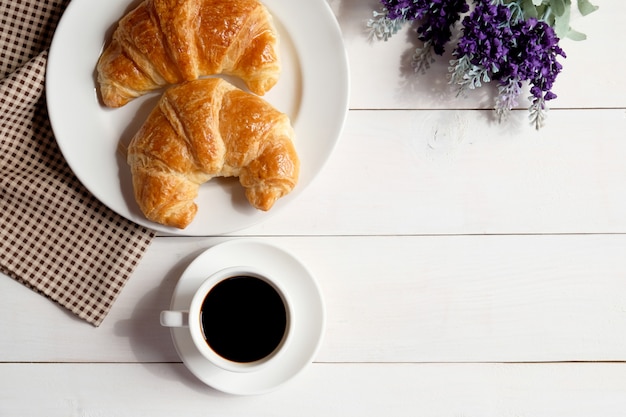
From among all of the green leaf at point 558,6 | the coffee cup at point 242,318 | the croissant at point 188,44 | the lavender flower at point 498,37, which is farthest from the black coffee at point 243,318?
the green leaf at point 558,6

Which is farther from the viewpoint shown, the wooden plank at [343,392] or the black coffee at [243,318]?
the wooden plank at [343,392]

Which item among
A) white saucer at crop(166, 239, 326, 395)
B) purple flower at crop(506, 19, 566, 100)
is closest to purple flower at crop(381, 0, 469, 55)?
purple flower at crop(506, 19, 566, 100)

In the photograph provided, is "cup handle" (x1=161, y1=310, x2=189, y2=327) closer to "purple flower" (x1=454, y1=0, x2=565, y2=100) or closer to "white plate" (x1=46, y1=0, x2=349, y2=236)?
"white plate" (x1=46, y1=0, x2=349, y2=236)

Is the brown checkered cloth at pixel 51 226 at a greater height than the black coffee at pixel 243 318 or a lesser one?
greater

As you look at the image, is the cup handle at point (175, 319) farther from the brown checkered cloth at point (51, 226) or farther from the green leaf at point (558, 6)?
the green leaf at point (558, 6)

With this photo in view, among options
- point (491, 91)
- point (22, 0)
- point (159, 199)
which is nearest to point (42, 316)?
point (159, 199)

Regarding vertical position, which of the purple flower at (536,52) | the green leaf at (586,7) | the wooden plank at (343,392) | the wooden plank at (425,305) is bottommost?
the wooden plank at (343,392)
